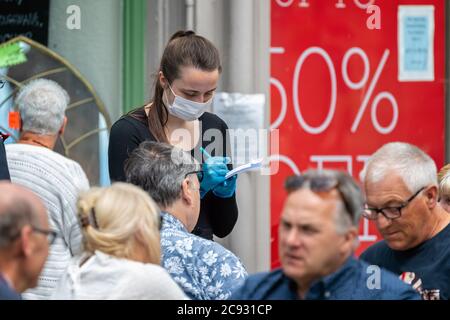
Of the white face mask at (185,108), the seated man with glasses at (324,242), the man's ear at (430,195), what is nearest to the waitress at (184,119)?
the white face mask at (185,108)

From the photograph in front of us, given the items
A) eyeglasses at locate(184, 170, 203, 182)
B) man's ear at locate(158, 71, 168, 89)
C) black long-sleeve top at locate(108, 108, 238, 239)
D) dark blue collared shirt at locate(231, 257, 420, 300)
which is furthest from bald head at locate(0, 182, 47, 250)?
man's ear at locate(158, 71, 168, 89)

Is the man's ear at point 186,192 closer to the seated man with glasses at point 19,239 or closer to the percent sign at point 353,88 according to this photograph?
the seated man with glasses at point 19,239

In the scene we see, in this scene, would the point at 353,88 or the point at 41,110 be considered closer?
the point at 41,110

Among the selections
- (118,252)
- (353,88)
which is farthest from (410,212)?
(353,88)

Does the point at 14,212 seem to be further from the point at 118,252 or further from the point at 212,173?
the point at 212,173

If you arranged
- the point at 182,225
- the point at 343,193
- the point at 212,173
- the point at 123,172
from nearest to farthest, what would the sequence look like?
the point at 343,193
the point at 182,225
the point at 212,173
the point at 123,172

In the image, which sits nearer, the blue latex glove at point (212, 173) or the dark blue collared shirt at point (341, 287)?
the dark blue collared shirt at point (341, 287)

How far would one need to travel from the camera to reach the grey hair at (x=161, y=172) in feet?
15.3

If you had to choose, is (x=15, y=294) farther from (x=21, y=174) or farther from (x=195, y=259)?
(x=21, y=174)

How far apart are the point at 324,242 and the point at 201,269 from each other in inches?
38.4

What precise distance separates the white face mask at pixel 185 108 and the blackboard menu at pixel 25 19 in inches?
87.1

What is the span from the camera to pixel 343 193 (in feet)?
12.0

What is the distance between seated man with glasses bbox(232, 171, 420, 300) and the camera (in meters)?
3.60

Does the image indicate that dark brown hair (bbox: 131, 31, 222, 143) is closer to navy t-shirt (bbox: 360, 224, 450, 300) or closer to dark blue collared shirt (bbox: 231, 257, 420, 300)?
navy t-shirt (bbox: 360, 224, 450, 300)
